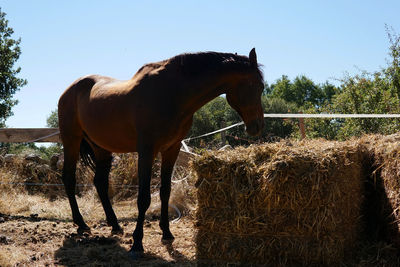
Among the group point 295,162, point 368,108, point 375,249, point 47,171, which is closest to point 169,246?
point 295,162

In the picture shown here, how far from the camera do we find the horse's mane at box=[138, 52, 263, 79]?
384 centimetres

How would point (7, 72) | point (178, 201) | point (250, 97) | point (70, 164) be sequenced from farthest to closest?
1. point (7, 72)
2. point (178, 201)
3. point (70, 164)
4. point (250, 97)

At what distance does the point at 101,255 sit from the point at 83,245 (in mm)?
620

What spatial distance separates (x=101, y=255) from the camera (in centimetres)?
367

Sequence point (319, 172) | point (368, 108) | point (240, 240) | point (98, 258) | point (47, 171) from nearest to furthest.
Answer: point (319, 172) → point (240, 240) → point (98, 258) → point (47, 171) → point (368, 108)

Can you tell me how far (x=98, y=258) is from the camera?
363 cm

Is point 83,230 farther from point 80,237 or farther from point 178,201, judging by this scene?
point 178,201

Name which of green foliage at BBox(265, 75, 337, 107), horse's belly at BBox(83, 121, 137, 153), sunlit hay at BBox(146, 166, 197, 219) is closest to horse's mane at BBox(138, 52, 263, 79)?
horse's belly at BBox(83, 121, 137, 153)

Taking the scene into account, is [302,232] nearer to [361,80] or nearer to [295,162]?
[295,162]

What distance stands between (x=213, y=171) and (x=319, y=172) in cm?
95

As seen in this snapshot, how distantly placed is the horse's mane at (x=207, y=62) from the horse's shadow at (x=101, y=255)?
1982mm

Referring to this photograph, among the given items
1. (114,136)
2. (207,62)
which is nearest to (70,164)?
(114,136)

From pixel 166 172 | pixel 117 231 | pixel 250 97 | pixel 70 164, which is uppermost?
pixel 250 97

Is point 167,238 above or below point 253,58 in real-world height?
below
